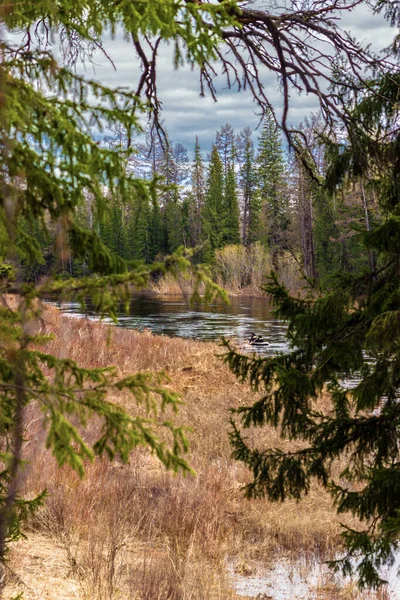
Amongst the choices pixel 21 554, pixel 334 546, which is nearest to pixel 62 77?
pixel 21 554

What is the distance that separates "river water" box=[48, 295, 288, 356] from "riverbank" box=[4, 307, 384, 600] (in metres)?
12.6

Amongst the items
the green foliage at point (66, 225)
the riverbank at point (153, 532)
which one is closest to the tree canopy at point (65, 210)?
the green foliage at point (66, 225)

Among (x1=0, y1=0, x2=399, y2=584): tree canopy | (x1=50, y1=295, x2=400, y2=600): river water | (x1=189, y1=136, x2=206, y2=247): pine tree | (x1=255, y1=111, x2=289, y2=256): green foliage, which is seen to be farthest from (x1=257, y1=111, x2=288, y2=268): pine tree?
(x1=0, y1=0, x2=399, y2=584): tree canopy

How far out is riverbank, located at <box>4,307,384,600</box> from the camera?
506 cm

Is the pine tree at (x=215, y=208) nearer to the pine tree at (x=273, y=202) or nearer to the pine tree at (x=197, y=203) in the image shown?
the pine tree at (x=197, y=203)

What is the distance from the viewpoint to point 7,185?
2.24 metres

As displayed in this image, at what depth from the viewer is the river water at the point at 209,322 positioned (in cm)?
2591

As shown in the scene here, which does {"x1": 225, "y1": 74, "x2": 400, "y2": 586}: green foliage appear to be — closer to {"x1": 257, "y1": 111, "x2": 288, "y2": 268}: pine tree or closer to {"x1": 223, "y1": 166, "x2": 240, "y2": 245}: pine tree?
{"x1": 257, "y1": 111, "x2": 288, "y2": 268}: pine tree

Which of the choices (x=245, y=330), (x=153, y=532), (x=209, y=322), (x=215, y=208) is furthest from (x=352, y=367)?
(x=215, y=208)

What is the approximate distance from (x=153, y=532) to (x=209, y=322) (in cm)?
2505

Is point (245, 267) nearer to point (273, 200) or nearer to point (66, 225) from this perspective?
point (273, 200)

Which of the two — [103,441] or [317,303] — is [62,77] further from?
[317,303]

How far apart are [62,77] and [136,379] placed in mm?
1350

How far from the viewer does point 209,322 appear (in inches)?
1250
